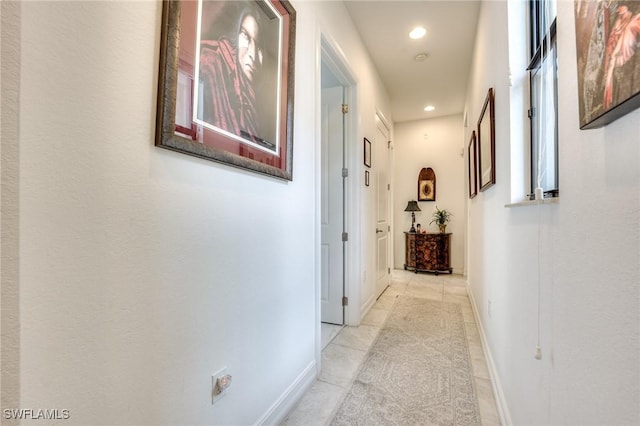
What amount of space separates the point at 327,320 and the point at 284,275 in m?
1.54

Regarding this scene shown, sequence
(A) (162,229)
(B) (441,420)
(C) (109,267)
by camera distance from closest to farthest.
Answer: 1. (C) (109,267)
2. (A) (162,229)
3. (B) (441,420)

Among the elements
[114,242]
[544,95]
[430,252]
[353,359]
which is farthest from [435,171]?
[114,242]

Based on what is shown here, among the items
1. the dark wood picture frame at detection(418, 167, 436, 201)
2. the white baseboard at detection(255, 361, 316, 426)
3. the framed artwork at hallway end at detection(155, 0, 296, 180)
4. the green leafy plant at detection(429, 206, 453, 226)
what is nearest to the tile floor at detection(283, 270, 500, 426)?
the white baseboard at detection(255, 361, 316, 426)

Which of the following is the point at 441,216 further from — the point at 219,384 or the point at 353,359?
the point at 219,384

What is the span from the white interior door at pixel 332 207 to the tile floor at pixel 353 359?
0.83 ft

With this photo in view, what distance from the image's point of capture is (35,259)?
0.61 metres

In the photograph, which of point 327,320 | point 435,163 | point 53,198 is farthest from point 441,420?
point 435,163

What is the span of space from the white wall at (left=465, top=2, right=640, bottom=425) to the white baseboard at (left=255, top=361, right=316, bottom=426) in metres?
1.05

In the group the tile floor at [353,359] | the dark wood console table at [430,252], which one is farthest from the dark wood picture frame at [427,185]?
the tile floor at [353,359]

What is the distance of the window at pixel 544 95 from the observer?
103 centimetres

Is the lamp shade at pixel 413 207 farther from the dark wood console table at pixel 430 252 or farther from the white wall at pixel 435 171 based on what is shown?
the dark wood console table at pixel 430 252

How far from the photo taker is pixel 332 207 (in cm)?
285

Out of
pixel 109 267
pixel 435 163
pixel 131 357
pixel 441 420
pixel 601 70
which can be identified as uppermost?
pixel 435 163

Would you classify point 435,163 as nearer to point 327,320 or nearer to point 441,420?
point 327,320
